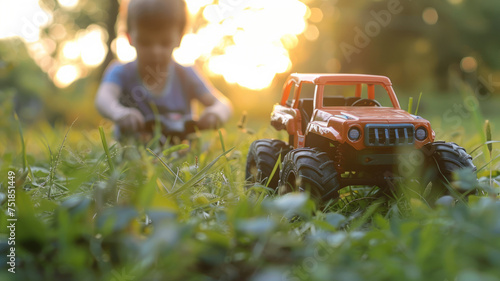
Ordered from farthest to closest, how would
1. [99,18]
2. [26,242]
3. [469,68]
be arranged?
[99,18] < [469,68] < [26,242]

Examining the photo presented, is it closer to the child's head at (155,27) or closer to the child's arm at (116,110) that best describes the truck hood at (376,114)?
the child's arm at (116,110)

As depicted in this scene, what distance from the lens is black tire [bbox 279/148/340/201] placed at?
4.10 ft

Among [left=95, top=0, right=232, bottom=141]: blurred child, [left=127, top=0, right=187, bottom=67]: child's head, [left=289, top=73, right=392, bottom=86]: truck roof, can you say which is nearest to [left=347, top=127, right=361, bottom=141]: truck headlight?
[left=289, top=73, right=392, bottom=86]: truck roof

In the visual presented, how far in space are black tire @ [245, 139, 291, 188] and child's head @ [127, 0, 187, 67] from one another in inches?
43.3

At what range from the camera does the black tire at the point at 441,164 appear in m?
1.30

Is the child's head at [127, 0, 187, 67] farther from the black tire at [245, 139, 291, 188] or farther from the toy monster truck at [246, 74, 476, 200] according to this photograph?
the toy monster truck at [246, 74, 476, 200]

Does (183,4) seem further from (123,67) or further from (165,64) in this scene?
(123,67)

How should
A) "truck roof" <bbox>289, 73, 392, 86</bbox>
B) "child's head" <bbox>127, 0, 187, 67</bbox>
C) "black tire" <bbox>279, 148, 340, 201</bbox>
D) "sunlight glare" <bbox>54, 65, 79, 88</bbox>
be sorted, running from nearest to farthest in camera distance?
1. "black tire" <bbox>279, 148, 340, 201</bbox>
2. "truck roof" <bbox>289, 73, 392, 86</bbox>
3. "child's head" <bbox>127, 0, 187, 67</bbox>
4. "sunlight glare" <bbox>54, 65, 79, 88</bbox>

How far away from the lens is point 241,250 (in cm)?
69

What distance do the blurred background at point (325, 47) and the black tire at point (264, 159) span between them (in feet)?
1.39

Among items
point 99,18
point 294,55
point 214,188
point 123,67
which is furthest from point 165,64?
point 99,18

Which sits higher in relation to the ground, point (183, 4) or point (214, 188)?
point (183, 4)

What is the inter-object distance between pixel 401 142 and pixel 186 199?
24.6 inches

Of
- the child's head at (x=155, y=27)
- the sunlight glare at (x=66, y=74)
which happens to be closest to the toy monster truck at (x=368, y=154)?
the child's head at (x=155, y=27)
